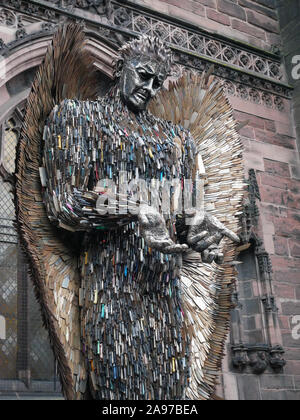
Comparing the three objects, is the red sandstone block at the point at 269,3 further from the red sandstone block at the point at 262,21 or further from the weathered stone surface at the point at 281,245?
the weathered stone surface at the point at 281,245

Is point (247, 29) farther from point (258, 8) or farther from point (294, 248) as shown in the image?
point (294, 248)

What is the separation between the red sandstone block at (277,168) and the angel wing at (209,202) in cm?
382

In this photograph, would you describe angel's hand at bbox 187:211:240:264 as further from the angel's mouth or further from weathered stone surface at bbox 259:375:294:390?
weathered stone surface at bbox 259:375:294:390

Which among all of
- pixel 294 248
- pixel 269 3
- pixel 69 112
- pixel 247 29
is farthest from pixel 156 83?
pixel 269 3

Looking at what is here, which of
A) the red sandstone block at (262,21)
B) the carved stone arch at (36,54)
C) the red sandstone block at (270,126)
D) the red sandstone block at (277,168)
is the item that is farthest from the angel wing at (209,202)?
the red sandstone block at (262,21)

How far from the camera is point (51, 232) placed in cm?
241

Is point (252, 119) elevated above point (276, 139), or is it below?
above

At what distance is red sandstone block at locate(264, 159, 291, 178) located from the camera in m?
6.70

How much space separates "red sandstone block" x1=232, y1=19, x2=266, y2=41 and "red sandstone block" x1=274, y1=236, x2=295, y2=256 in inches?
98.5

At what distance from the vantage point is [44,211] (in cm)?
A: 241

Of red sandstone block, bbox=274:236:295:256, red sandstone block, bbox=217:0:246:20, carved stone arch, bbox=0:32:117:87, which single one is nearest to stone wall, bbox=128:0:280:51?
red sandstone block, bbox=217:0:246:20

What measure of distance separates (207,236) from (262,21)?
5831mm
